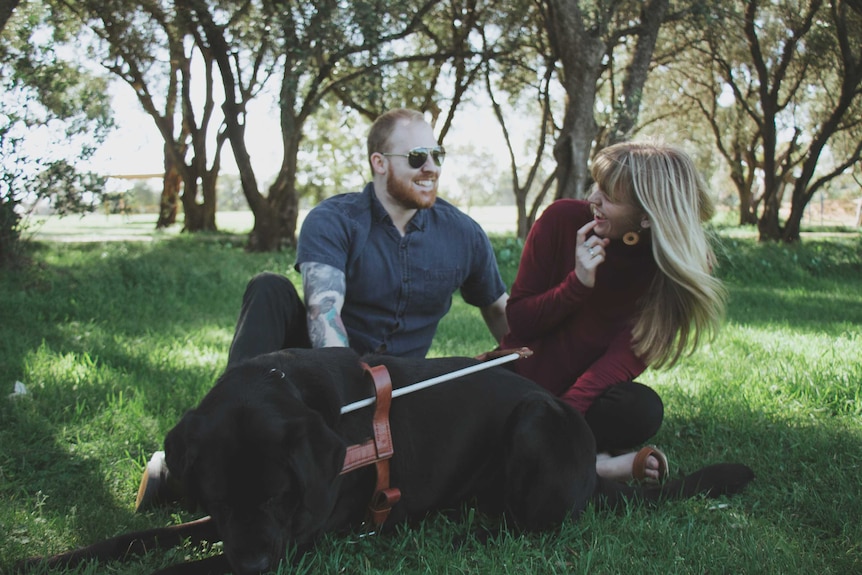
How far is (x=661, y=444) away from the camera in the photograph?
12.6 feet

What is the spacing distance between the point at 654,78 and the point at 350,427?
26191mm

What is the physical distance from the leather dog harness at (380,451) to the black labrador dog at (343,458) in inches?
1.6

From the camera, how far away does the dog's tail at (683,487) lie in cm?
298

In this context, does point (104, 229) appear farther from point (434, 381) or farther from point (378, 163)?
point (434, 381)

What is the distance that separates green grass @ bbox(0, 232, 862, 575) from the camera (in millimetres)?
2568

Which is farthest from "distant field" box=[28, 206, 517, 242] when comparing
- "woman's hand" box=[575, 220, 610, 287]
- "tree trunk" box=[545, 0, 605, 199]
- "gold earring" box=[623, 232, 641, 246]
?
"gold earring" box=[623, 232, 641, 246]

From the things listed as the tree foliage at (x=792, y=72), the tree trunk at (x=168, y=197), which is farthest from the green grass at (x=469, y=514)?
the tree trunk at (x=168, y=197)

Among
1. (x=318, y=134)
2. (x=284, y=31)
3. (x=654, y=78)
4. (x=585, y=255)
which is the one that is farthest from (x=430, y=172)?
(x=318, y=134)

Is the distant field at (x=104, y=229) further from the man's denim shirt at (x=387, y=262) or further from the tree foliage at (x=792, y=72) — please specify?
the tree foliage at (x=792, y=72)

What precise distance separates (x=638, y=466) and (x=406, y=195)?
5.61 ft

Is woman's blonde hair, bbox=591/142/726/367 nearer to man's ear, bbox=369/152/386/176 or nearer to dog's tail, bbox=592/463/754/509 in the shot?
dog's tail, bbox=592/463/754/509

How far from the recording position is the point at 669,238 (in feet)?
10.7

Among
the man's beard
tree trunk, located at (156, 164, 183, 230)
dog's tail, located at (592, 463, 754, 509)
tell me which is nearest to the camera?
dog's tail, located at (592, 463, 754, 509)

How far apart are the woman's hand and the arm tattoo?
1.11m
